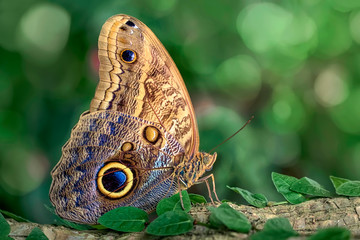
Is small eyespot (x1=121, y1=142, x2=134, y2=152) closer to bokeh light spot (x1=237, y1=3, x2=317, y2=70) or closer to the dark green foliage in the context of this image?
the dark green foliage

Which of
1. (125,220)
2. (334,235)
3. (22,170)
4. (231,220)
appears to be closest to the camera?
(334,235)

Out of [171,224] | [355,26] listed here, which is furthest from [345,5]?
[171,224]

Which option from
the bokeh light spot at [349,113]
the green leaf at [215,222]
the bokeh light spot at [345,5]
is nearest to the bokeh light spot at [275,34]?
the bokeh light spot at [345,5]

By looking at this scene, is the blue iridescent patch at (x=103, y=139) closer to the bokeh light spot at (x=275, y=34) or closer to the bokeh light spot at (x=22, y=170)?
the bokeh light spot at (x=22, y=170)

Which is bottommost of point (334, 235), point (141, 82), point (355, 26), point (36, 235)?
point (36, 235)

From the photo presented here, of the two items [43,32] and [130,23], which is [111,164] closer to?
[130,23]

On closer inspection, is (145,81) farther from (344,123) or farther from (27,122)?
(344,123)

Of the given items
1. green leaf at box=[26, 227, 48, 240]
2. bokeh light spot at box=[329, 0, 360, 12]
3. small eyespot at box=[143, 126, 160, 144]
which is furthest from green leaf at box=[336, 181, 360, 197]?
bokeh light spot at box=[329, 0, 360, 12]
